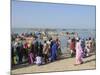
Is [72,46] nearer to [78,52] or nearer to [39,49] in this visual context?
[78,52]

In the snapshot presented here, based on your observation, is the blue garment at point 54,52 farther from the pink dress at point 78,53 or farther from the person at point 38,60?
the pink dress at point 78,53

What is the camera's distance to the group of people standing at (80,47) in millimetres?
4586

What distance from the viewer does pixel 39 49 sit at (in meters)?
4.37

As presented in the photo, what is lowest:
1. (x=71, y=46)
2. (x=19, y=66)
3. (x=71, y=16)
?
(x=19, y=66)

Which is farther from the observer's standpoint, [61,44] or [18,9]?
[61,44]

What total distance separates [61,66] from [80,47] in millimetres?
476

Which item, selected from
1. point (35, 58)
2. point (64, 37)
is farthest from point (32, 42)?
point (64, 37)

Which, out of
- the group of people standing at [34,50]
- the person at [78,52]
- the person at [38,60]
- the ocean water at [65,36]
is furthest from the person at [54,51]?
the person at [78,52]

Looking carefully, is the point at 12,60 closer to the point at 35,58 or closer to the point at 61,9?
the point at 35,58

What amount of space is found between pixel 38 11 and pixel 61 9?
40 centimetres

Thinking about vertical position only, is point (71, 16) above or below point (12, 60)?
above

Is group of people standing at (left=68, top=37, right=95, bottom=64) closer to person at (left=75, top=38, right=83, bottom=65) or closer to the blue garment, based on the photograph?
person at (left=75, top=38, right=83, bottom=65)

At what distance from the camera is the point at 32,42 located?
4324 millimetres

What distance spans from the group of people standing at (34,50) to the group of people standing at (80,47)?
0.24m
